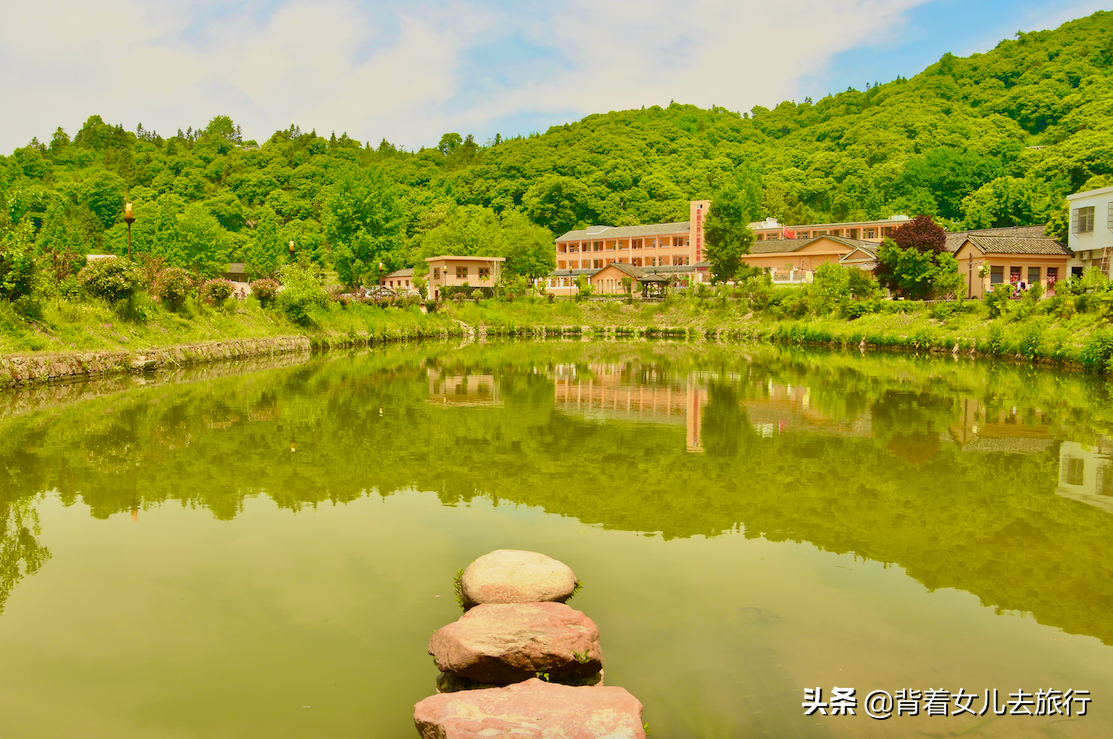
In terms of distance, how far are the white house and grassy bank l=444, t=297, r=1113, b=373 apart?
5540 mm

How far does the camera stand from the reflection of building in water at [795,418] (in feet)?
42.5

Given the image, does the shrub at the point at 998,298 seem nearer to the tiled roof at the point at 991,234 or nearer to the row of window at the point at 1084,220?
the row of window at the point at 1084,220

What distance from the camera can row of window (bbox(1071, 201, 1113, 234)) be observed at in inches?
1181

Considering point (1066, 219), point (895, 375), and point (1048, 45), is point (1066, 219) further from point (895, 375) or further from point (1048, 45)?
point (1048, 45)

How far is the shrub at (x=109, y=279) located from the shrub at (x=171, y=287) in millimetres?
1784

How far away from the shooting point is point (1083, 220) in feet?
104

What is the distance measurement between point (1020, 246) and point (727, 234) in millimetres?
16817

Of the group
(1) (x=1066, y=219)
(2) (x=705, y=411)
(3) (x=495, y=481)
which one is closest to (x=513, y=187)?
(1) (x=1066, y=219)

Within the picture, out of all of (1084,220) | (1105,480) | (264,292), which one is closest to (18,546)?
(1105,480)

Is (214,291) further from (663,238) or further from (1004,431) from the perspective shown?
(663,238)

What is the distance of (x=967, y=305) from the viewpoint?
3103 centimetres

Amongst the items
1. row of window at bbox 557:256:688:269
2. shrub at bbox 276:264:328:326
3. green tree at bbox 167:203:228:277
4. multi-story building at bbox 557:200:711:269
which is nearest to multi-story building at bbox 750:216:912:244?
multi-story building at bbox 557:200:711:269

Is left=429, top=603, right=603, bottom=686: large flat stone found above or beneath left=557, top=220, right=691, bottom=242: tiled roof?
beneath

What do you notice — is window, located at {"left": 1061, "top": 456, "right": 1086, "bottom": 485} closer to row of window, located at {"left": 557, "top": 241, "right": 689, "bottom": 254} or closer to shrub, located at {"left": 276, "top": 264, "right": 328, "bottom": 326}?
shrub, located at {"left": 276, "top": 264, "right": 328, "bottom": 326}
